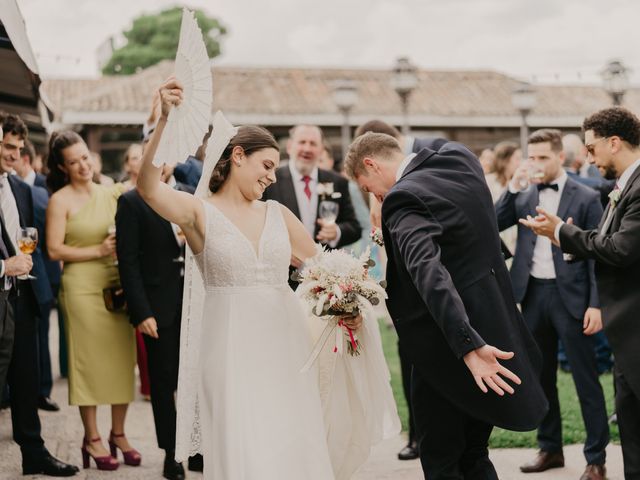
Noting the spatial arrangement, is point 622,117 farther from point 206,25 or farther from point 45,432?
point 206,25

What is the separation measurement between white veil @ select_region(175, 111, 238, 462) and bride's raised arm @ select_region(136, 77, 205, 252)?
207 mm

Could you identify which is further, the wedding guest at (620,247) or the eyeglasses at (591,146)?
the eyeglasses at (591,146)

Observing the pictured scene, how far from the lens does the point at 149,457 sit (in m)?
6.27

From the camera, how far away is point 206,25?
54.0 metres

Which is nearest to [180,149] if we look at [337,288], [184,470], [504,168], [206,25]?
[337,288]

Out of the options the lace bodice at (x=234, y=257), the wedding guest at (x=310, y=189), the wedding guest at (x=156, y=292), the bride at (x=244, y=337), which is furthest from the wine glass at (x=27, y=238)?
the wedding guest at (x=310, y=189)

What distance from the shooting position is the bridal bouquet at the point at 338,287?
4129 millimetres

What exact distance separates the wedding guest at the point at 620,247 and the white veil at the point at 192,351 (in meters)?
1.88

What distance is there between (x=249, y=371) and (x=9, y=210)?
229 cm

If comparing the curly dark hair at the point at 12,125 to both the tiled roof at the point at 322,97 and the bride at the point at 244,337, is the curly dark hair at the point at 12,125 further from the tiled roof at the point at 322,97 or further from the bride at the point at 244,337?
the tiled roof at the point at 322,97

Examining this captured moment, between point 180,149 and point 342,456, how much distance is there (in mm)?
1913

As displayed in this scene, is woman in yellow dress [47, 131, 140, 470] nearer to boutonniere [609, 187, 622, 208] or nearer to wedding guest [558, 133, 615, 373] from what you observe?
boutonniere [609, 187, 622, 208]

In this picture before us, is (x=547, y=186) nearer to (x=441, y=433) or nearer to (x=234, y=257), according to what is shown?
(x=441, y=433)

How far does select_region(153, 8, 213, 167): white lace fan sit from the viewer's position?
145 inches
